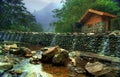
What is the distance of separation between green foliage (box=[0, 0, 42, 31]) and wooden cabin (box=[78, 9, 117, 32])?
17.7 m

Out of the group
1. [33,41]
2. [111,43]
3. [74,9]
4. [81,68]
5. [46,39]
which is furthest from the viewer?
[74,9]

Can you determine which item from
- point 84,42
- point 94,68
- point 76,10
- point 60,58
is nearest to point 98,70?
point 94,68

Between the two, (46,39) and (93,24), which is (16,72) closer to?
(46,39)

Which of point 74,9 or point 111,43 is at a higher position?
point 74,9

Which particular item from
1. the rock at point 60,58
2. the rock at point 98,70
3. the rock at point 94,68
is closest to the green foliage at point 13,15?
the rock at point 60,58

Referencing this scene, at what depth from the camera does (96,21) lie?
1176 inches

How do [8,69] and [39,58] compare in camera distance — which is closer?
[8,69]

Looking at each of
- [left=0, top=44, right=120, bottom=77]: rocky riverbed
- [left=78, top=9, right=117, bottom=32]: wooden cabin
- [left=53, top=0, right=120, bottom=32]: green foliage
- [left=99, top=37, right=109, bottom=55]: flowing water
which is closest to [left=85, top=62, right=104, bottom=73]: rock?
[left=0, top=44, right=120, bottom=77]: rocky riverbed

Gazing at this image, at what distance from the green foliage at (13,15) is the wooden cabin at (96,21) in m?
17.7

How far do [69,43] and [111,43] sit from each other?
616 cm

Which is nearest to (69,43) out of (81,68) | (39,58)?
(39,58)

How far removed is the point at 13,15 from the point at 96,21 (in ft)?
79.0

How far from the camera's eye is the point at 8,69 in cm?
975

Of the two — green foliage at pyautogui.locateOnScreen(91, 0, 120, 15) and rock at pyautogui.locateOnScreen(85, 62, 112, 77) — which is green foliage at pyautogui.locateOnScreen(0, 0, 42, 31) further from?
rock at pyautogui.locateOnScreen(85, 62, 112, 77)
